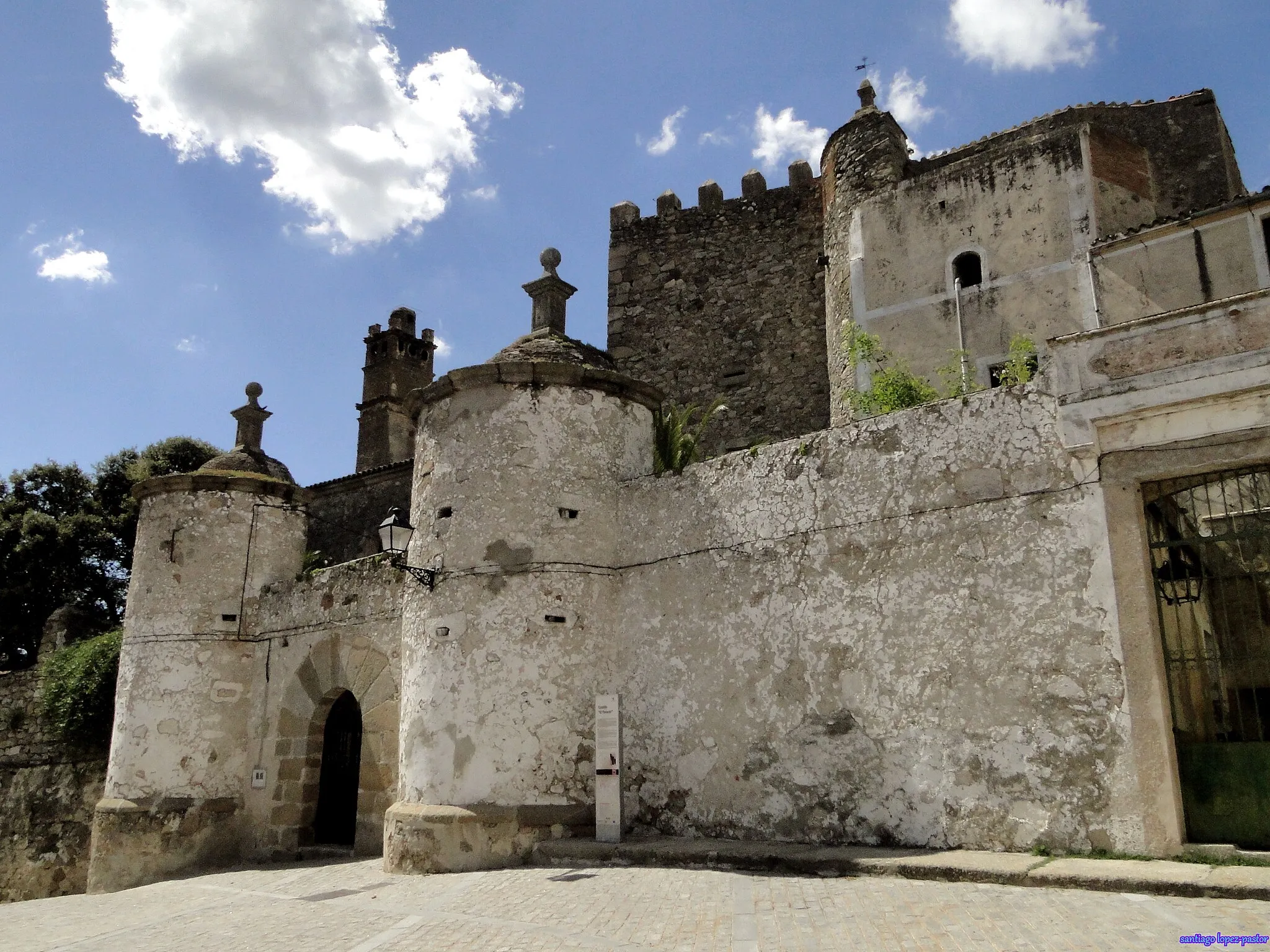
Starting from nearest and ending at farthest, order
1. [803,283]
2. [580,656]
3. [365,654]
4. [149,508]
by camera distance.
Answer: [580,656], [365,654], [149,508], [803,283]

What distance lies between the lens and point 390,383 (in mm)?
29219

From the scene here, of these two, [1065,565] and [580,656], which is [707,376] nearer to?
[580,656]

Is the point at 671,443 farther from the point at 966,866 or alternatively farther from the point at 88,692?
the point at 88,692

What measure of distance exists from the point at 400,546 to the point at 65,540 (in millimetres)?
16326

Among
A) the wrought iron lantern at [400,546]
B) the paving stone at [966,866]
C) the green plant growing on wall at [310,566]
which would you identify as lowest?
the paving stone at [966,866]

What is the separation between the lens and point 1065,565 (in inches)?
254

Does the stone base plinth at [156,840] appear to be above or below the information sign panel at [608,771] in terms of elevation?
below

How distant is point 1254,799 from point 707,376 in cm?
1383

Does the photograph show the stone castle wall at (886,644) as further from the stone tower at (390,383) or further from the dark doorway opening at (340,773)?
the stone tower at (390,383)

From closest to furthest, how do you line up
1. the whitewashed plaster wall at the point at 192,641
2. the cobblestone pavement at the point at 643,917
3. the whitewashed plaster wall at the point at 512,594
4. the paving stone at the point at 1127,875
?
1. the cobblestone pavement at the point at 643,917
2. the paving stone at the point at 1127,875
3. the whitewashed plaster wall at the point at 512,594
4. the whitewashed plaster wall at the point at 192,641

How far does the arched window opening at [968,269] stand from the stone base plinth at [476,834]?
10.5 metres

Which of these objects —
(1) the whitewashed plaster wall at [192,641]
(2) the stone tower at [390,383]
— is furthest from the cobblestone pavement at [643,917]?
(2) the stone tower at [390,383]

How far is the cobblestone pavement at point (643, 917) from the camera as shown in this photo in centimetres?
482

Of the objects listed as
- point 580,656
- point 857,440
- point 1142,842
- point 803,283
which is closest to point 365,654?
point 580,656
